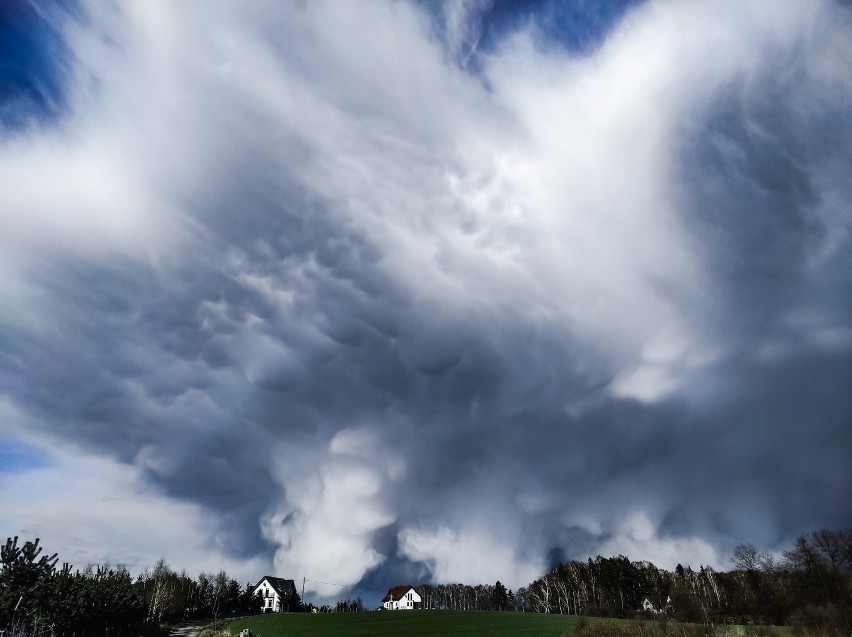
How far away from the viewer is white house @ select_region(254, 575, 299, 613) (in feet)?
582

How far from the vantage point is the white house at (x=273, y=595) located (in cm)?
17750

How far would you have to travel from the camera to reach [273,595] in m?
189

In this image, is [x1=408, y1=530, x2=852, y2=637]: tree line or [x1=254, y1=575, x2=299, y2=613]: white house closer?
[x1=408, y1=530, x2=852, y2=637]: tree line

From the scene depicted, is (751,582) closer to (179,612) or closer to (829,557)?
(829,557)

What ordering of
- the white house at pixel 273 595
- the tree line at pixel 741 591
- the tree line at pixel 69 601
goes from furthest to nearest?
the white house at pixel 273 595, the tree line at pixel 741 591, the tree line at pixel 69 601

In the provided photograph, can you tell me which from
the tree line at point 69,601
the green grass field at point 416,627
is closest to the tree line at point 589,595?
the tree line at point 69,601

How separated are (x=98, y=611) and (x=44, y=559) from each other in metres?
25.2

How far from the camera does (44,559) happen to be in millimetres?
50312

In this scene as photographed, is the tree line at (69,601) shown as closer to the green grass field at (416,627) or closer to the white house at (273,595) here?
the green grass field at (416,627)

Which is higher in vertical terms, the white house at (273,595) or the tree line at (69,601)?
the white house at (273,595)

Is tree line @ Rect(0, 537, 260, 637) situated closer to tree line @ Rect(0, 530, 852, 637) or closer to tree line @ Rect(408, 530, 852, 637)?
tree line @ Rect(0, 530, 852, 637)

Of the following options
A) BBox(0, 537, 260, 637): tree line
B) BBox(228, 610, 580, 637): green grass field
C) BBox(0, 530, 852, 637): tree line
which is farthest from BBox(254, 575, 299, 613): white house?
BBox(228, 610, 580, 637): green grass field

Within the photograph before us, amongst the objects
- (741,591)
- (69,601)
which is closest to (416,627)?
(69,601)

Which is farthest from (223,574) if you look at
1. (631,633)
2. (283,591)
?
(631,633)
